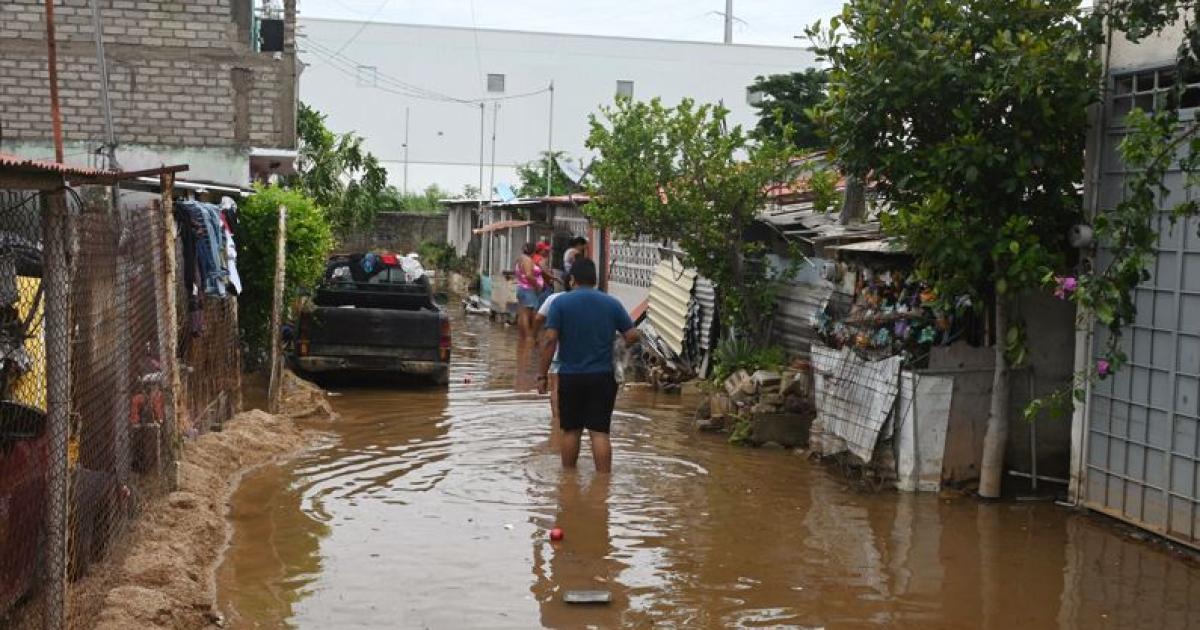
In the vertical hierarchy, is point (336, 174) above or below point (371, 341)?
above

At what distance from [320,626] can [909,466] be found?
18.4 ft

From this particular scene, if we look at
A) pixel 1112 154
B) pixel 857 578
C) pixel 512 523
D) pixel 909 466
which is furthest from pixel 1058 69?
pixel 512 523

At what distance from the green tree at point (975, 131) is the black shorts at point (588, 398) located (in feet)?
8.56

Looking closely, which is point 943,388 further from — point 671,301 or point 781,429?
point 671,301

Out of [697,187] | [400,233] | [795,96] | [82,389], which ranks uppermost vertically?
[795,96]

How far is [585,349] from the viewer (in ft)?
34.7

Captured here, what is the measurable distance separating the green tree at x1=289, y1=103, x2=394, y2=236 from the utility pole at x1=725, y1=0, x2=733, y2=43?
26.8 metres

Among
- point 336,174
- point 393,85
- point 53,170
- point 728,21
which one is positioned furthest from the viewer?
point 728,21

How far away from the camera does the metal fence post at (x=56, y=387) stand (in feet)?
17.3

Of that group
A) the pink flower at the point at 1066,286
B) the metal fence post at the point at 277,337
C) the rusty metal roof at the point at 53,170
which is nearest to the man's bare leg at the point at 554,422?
the metal fence post at the point at 277,337

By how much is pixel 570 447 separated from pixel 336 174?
818 inches

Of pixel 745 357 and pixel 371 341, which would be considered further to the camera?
pixel 371 341

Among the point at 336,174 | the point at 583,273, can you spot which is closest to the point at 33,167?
the point at 583,273

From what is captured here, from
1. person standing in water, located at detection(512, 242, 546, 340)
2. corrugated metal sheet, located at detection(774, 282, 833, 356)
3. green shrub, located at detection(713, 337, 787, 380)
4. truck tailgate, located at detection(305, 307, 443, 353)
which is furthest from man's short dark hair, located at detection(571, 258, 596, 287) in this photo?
person standing in water, located at detection(512, 242, 546, 340)
